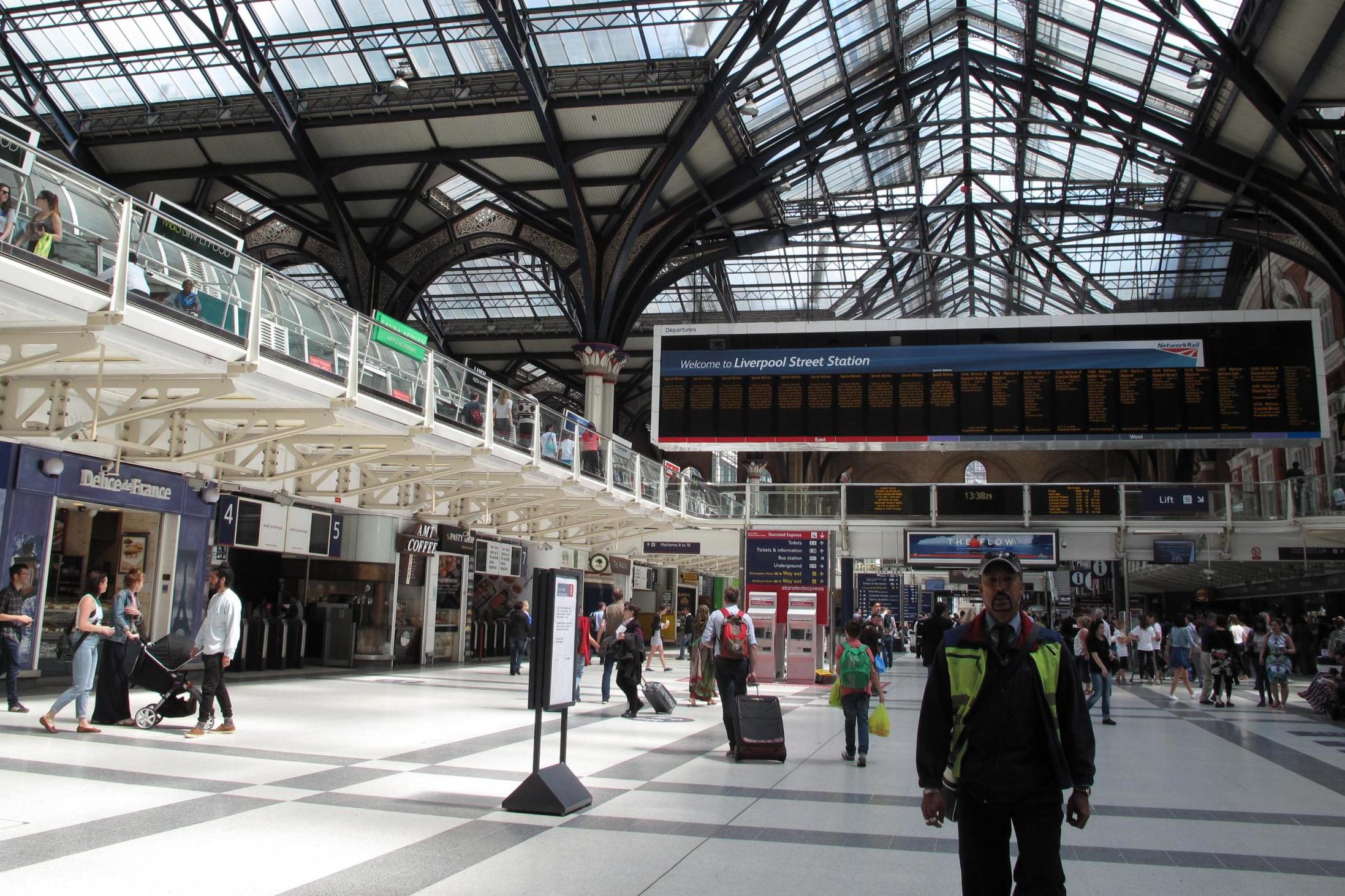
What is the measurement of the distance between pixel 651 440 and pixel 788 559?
4096 mm

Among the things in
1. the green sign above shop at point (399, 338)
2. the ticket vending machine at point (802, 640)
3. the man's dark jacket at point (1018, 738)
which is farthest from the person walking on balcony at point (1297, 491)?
the man's dark jacket at point (1018, 738)

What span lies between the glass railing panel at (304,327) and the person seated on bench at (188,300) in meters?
0.91

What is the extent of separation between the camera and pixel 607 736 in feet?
37.5

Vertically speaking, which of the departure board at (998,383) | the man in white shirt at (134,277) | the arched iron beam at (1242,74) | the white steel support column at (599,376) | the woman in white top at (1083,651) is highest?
the arched iron beam at (1242,74)

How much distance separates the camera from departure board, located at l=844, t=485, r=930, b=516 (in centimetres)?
2547

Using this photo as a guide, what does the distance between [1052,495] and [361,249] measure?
21.6 meters

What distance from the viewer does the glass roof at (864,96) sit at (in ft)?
79.8

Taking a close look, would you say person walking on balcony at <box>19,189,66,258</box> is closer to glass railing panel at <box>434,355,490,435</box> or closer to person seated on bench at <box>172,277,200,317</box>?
person seated on bench at <box>172,277,200,317</box>

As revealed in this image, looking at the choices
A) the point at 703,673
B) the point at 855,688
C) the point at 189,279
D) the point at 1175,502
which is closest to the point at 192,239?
the point at 189,279

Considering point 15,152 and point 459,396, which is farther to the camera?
point 459,396

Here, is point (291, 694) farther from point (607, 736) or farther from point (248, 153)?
point (248, 153)

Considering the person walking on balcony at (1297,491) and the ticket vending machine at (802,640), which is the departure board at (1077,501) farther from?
the ticket vending machine at (802,640)

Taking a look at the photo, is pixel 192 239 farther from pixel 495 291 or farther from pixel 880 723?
pixel 495 291

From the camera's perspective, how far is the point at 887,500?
84.5 feet
